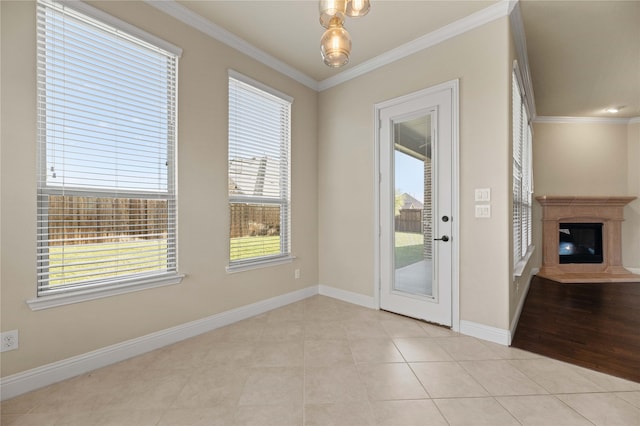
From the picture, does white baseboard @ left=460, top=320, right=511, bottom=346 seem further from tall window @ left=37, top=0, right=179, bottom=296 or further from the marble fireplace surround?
the marble fireplace surround

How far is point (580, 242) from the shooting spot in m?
5.52

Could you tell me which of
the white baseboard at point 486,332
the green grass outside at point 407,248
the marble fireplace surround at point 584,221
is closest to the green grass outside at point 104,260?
the green grass outside at point 407,248

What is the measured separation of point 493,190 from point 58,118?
11.1 feet

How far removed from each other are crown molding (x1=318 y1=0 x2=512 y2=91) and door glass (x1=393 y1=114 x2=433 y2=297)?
2.35ft

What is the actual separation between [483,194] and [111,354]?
3298 millimetres

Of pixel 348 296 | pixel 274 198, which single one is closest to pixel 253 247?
pixel 274 198

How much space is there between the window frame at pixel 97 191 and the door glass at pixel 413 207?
7.37 ft

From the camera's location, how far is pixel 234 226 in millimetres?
3037

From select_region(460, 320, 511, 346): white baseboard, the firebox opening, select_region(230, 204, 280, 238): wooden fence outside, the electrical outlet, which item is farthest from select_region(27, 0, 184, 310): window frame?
the firebox opening

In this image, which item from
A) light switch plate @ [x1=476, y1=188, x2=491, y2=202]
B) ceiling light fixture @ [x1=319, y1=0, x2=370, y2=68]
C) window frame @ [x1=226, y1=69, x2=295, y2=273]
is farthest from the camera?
window frame @ [x1=226, y1=69, x2=295, y2=273]

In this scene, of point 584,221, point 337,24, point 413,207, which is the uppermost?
point 337,24

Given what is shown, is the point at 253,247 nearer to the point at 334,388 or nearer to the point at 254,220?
the point at 254,220

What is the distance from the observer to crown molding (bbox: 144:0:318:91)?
7.99 feet

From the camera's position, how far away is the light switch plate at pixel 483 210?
2.55m
